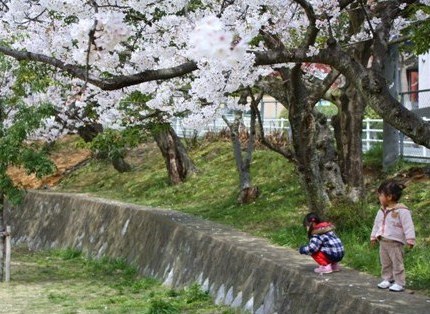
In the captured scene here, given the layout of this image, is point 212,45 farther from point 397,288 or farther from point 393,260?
point 397,288

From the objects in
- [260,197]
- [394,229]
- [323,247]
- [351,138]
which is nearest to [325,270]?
[323,247]

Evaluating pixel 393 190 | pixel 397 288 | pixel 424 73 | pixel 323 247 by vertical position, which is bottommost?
pixel 397 288

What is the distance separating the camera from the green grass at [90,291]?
39.9 feet

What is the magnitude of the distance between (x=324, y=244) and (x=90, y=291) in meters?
6.49

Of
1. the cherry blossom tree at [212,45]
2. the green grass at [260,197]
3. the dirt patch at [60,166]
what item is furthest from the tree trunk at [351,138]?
the dirt patch at [60,166]

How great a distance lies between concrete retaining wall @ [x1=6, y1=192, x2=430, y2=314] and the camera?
8.51 meters

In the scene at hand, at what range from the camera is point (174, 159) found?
23.2 metres

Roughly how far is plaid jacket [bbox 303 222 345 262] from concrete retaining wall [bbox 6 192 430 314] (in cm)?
27

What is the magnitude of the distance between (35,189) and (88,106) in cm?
761

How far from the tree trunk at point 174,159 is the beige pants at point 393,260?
14.8 metres

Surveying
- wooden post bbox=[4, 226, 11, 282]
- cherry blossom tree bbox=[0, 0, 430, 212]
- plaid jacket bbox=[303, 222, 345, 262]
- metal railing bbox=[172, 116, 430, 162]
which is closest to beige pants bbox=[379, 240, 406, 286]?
plaid jacket bbox=[303, 222, 345, 262]

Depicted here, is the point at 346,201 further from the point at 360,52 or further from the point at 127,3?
the point at 127,3

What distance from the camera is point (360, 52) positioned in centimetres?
1370

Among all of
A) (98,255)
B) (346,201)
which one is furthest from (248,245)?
(98,255)
